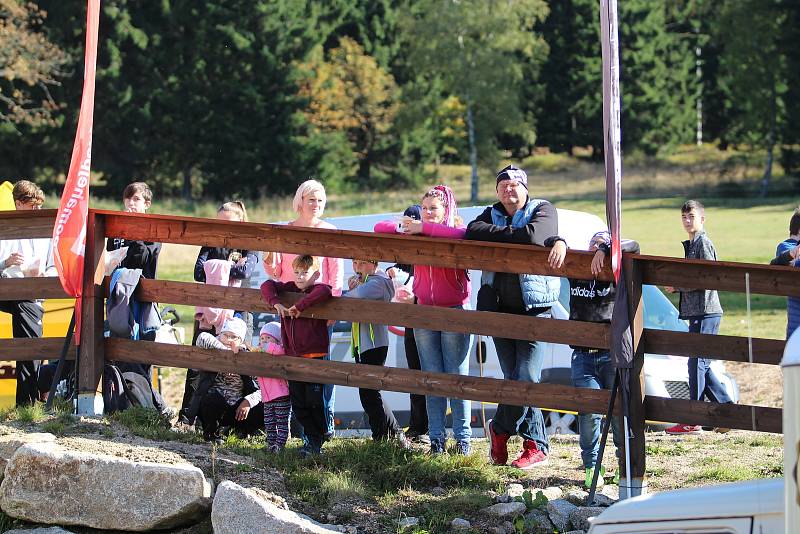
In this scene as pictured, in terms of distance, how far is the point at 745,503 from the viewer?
3.86m

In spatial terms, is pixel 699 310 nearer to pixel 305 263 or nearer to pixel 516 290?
pixel 516 290

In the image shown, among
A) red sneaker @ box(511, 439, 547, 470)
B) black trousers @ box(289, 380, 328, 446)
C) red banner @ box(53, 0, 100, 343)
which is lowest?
→ red sneaker @ box(511, 439, 547, 470)

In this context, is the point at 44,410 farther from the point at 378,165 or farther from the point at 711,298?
the point at 378,165

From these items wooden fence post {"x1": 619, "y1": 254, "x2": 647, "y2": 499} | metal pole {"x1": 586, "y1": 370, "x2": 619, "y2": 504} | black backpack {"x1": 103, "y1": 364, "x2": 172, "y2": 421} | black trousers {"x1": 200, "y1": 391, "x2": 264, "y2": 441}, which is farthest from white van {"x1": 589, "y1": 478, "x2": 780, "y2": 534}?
black backpack {"x1": 103, "y1": 364, "x2": 172, "y2": 421}

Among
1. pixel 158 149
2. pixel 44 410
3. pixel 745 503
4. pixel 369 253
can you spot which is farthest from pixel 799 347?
pixel 158 149

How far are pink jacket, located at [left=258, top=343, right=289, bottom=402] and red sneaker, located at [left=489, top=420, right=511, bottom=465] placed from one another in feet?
4.79

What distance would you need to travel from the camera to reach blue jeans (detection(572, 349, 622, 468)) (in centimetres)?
735

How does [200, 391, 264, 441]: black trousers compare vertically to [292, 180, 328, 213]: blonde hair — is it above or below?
below

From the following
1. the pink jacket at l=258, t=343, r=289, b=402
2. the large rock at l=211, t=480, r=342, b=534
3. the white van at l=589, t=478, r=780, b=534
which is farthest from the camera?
A: the pink jacket at l=258, t=343, r=289, b=402

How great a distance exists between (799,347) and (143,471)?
176 inches

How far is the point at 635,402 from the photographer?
6.87 m

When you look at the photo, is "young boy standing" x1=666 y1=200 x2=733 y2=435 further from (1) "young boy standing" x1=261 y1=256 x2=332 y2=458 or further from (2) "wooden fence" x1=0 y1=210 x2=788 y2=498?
(1) "young boy standing" x1=261 y1=256 x2=332 y2=458

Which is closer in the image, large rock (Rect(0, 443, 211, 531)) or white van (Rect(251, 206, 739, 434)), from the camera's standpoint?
large rock (Rect(0, 443, 211, 531))

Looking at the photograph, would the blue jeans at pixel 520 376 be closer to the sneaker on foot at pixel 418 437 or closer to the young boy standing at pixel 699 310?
the sneaker on foot at pixel 418 437
